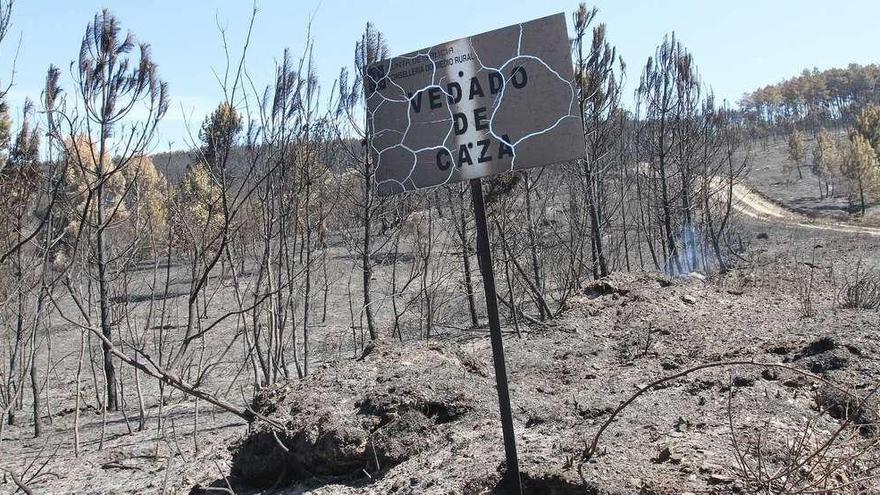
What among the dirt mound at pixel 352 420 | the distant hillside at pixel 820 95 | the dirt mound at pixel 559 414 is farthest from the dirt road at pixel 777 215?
the distant hillside at pixel 820 95

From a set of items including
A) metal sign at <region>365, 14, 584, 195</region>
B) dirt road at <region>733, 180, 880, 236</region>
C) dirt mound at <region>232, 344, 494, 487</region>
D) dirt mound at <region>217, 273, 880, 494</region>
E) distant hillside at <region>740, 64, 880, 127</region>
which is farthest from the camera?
distant hillside at <region>740, 64, 880, 127</region>

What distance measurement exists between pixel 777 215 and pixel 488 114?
45.9m

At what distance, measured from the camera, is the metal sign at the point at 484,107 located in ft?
10.0

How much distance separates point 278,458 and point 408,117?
7.60ft

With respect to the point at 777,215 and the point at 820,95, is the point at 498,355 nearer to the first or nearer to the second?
the point at 777,215

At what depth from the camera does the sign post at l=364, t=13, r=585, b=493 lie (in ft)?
10.0

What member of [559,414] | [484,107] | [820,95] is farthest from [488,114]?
[820,95]

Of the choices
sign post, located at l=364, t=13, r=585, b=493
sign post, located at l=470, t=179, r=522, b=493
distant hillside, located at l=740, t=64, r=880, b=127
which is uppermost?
distant hillside, located at l=740, t=64, r=880, b=127

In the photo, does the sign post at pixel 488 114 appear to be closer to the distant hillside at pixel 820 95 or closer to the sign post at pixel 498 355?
the sign post at pixel 498 355

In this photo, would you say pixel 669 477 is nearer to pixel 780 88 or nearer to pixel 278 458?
pixel 278 458

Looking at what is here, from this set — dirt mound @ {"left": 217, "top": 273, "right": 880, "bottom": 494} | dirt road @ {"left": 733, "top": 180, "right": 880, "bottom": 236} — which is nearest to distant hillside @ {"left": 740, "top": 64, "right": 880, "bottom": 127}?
dirt road @ {"left": 733, "top": 180, "right": 880, "bottom": 236}

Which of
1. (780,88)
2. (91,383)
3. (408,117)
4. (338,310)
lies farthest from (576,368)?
(780,88)

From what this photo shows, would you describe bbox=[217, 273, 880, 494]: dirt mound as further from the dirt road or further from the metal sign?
the dirt road

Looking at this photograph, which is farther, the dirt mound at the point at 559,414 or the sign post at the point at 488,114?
the dirt mound at the point at 559,414
